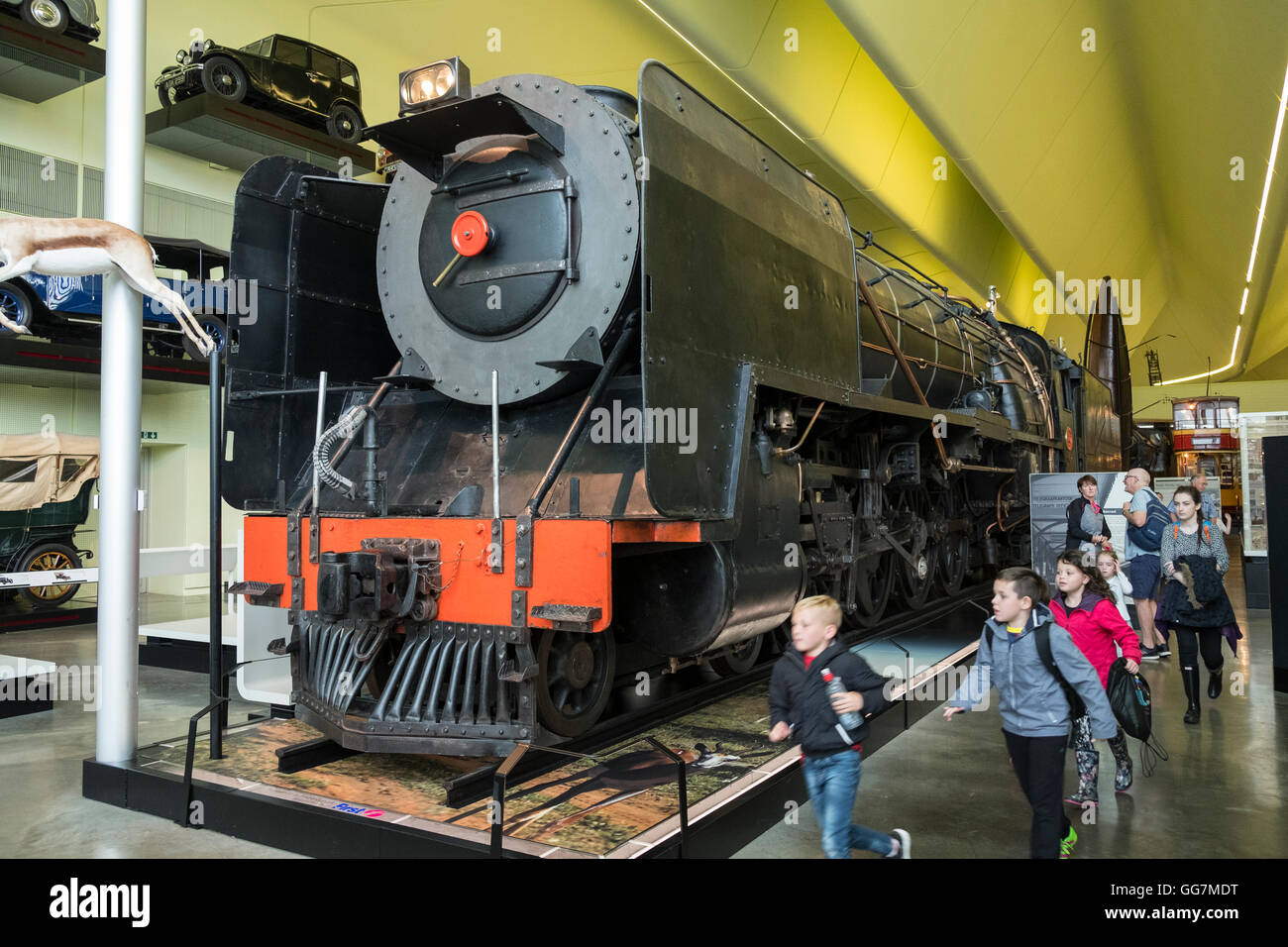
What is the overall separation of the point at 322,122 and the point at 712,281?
967 cm

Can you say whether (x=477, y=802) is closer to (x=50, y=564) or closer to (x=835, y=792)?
(x=835, y=792)

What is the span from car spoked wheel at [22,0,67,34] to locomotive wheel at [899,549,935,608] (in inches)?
360

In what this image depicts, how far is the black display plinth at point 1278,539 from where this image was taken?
585cm

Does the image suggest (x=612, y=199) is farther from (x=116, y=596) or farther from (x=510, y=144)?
(x=116, y=596)

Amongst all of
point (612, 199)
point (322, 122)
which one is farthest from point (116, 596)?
point (322, 122)

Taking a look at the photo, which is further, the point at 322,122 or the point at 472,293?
the point at 322,122

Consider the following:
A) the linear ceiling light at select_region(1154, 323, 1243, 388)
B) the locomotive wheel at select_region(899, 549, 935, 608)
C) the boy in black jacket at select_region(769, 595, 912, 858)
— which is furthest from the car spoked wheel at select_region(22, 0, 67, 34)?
the linear ceiling light at select_region(1154, 323, 1243, 388)

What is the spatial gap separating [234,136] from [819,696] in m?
10.9

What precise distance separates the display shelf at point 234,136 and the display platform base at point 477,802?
27.1 ft

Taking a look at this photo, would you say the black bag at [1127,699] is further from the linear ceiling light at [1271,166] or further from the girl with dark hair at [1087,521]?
the linear ceiling light at [1271,166]

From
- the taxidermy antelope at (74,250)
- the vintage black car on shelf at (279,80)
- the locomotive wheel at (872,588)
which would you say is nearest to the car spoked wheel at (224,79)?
the vintage black car on shelf at (279,80)

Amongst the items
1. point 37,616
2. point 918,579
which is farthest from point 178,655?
point 918,579

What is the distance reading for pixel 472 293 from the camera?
3.89m
